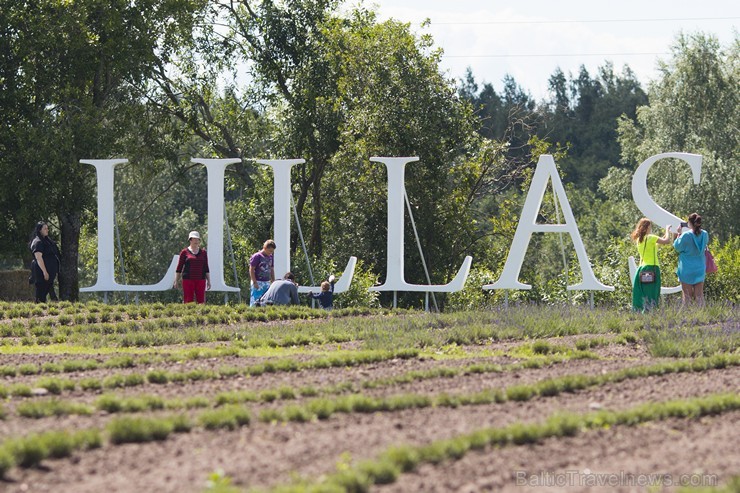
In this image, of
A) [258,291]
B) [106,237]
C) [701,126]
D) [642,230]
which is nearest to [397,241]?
[258,291]

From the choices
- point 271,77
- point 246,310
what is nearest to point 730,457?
point 246,310

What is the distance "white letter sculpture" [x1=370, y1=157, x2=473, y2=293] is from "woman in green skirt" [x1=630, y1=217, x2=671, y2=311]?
14.6 ft

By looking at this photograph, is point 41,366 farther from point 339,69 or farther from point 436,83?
point 339,69

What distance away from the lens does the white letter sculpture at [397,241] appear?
777 inches

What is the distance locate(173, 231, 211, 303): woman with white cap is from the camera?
18031 millimetres

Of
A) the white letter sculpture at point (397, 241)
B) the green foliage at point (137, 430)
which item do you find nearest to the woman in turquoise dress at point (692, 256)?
the white letter sculpture at point (397, 241)

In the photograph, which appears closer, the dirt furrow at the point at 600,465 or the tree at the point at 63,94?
the dirt furrow at the point at 600,465

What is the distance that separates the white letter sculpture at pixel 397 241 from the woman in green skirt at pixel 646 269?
4.44 metres

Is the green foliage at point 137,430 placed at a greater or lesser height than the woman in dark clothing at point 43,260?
lesser

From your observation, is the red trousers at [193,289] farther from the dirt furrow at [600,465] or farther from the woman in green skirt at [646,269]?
the dirt furrow at [600,465]

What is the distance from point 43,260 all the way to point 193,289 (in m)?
2.75

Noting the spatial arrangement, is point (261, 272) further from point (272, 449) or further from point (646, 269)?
point (272, 449)

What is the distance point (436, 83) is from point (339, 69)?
3.50m

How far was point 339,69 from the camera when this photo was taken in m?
29.5
